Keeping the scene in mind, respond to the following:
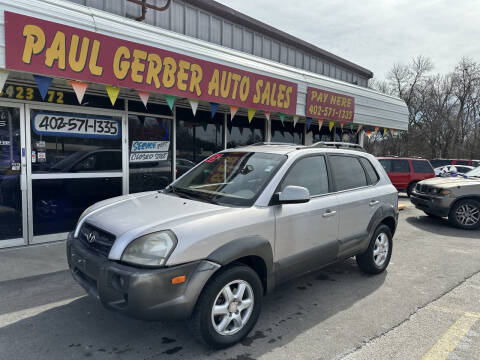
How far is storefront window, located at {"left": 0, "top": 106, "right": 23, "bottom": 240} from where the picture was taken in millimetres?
5340

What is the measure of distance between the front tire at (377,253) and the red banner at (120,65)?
367cm

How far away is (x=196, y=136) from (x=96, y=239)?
5338mm

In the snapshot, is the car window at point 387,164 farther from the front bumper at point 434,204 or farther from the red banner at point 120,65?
the red banner at point 120,65

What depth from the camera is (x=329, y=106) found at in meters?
8.86

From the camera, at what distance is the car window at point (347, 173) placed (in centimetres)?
407

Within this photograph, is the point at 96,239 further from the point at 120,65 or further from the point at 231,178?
the point at 120,65

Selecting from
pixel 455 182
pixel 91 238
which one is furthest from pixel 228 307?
pixel 455 182

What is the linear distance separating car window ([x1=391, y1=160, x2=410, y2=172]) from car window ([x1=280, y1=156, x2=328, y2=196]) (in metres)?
11.1

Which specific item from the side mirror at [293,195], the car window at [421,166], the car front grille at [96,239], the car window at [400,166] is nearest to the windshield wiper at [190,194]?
the side mirror at [293,195]

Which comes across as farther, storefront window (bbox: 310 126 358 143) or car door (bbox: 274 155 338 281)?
storefront window (bbox: 310 126 358 143)

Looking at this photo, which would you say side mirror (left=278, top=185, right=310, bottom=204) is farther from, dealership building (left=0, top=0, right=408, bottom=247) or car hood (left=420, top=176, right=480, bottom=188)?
car hood (left=420, top=176, right=480, bottom=188)

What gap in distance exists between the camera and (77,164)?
602cm

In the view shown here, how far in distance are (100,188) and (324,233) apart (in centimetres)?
453

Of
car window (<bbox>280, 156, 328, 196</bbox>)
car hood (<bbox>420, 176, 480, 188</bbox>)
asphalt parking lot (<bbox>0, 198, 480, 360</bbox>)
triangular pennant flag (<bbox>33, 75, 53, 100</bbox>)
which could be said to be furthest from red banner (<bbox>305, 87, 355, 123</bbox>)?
triangular pennant flag (<bbox>33, 75, 53, 100</bbox>)
